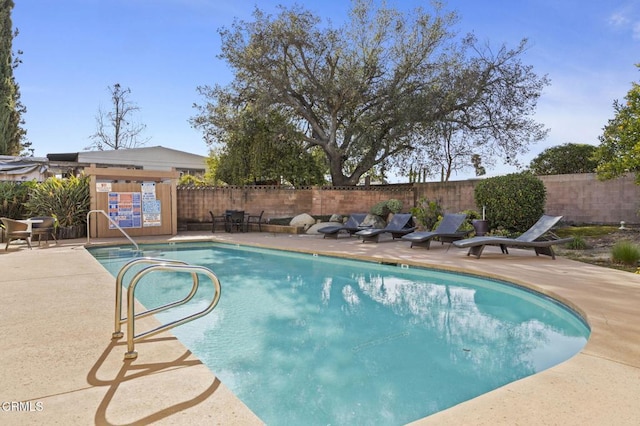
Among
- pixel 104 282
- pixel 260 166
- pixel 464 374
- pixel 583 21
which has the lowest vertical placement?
pixel 464 374

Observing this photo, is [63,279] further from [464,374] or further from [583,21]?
[583,21]

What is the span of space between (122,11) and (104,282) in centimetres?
1123

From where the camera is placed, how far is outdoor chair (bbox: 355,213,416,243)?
11.0 m

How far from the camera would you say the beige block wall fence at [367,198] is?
1201cm

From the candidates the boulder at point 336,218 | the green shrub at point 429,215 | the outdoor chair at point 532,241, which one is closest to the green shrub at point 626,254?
the outdoor chair at point 532,241

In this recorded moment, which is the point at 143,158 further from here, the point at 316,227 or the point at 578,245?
the point at 578,245

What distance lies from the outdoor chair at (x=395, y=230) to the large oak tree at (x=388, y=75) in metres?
4.70

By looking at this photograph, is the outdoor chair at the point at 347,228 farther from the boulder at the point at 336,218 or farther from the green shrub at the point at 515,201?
the green shrub at the point at 515,201

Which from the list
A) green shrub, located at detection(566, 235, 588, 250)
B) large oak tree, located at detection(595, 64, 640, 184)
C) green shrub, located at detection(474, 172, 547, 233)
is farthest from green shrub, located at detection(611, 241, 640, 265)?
green shrub, located at detection(474, 172, 547, 233)

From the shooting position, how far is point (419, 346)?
156 inches

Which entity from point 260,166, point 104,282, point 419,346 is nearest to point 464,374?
point 419,346

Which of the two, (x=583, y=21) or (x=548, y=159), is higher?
(x=583, y=21)

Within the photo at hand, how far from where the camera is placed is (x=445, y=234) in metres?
9.70

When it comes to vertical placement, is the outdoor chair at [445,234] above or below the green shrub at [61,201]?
below
